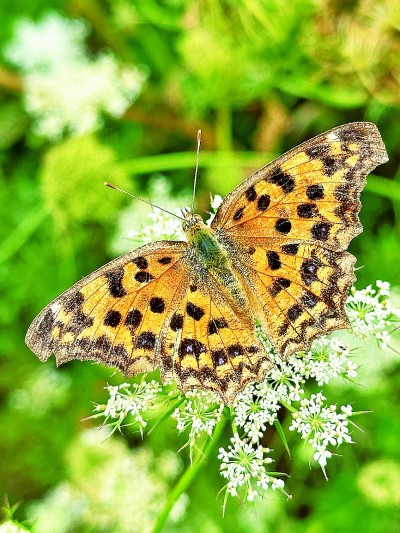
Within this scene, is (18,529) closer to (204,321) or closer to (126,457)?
(204,321)

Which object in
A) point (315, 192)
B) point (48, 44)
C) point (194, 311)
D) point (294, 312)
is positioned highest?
point (48, 44)

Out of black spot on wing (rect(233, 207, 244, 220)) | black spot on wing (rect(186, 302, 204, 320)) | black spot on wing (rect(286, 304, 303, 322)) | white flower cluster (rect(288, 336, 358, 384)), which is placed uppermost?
black spot on wing (rect(233, 207, 244, 220))

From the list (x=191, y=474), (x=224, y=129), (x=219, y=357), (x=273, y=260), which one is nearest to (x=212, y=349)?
(x=219, y=357)

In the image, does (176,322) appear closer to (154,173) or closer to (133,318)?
(133,318)

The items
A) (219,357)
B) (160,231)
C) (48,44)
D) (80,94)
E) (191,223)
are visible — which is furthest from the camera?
(48,44)

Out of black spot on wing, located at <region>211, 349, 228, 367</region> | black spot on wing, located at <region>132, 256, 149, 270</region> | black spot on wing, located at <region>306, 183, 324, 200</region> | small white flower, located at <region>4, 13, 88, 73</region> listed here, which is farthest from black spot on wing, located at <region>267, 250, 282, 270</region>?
small white flower, located at <region>4, 13, 88, 73</region>

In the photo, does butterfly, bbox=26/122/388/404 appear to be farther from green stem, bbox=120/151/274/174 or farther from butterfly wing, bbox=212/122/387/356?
green stem, bbox=120/151/274/174
